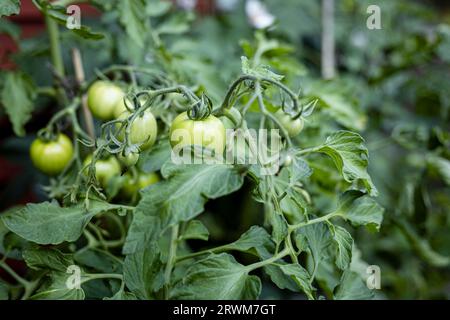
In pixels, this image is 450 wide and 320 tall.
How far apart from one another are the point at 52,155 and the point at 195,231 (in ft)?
1.03

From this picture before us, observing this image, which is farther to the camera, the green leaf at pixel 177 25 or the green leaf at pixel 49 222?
the green leaf at pixel 177 25

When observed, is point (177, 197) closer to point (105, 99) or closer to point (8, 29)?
point (105, 99)

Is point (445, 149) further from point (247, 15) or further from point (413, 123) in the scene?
point (247, 15)

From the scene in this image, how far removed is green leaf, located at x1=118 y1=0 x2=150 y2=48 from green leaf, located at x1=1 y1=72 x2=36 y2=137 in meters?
0.23

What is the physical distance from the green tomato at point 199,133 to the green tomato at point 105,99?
25 centimetres

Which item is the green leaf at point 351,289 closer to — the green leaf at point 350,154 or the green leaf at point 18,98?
the green leaf at point 350,154

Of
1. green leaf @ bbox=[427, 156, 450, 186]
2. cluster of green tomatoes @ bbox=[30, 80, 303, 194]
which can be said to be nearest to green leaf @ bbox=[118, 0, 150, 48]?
cluster of green tomatoes @ bbox=[30, 80, 303, 194]

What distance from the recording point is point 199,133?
617 mm

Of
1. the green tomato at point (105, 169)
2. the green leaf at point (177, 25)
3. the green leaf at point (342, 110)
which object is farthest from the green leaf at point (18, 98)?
the green leaf at point (342, 110)

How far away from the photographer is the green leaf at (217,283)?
1.99 ft

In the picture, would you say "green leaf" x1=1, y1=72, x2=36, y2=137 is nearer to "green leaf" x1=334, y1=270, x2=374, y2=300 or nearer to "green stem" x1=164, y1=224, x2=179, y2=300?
"green stem" x1=164, y1=224, x2=179, y2=300

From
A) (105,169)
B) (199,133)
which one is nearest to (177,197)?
(199,133)

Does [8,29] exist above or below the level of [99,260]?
above

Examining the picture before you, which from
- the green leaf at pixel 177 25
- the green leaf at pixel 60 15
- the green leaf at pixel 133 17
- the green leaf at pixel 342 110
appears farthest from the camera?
the green leaf at pixel 177 25
